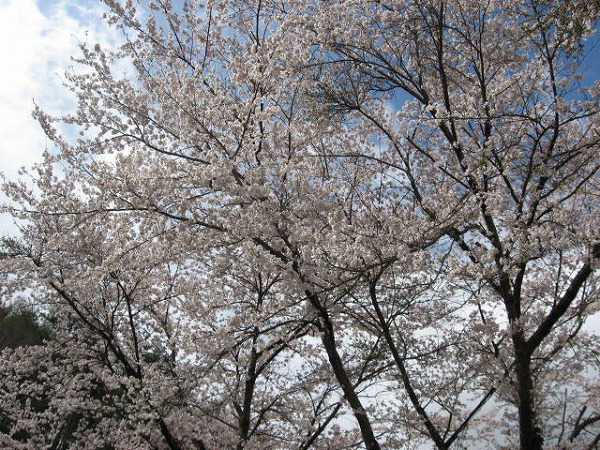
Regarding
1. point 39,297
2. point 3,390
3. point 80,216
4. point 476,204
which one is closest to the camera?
point 476,204

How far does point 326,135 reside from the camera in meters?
7.14

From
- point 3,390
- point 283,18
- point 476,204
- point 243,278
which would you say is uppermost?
point 283,18

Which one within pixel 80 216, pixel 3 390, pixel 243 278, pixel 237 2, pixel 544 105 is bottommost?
pixel 3 390

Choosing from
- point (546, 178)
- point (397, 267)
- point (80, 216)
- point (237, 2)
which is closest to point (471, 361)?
point (397, 267)

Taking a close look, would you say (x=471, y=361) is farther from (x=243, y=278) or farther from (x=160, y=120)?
(x=160, y=120)

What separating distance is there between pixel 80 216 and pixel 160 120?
6.65ft

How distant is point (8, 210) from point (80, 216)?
2692mm

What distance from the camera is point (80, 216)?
17.6ft

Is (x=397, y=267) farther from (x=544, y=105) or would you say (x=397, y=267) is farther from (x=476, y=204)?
(x=544, y=105)

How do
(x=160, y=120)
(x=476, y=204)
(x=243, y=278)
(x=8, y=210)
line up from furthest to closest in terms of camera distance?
1. (x=243, y=278)
2. (x=8, y=210)
3. (x=160, y=120)
4. (x=476, y=204)

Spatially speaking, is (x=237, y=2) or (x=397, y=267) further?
(x=237, y=2)

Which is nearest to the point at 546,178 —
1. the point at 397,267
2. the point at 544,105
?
the point at 544,105

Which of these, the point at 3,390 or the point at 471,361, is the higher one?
the point at 471,361

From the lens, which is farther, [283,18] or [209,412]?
[209,412]
